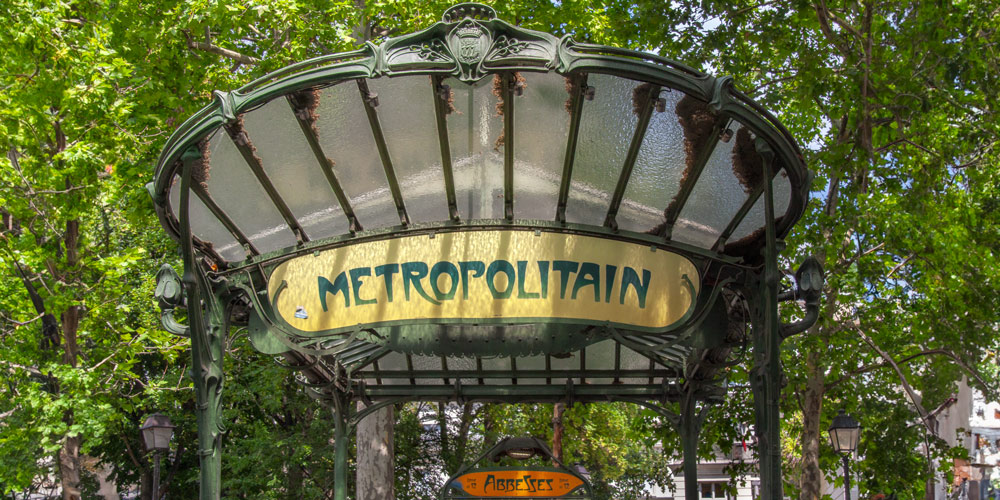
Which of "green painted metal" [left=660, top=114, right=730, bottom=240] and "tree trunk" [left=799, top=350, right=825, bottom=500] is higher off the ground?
"green painted metal" [left=660, top=114, right=730, bottom=240]

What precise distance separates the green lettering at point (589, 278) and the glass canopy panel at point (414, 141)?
1.04 metres

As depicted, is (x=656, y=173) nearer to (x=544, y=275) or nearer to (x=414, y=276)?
(x=544, y=275)

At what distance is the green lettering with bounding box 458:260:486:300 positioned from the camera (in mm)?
5613

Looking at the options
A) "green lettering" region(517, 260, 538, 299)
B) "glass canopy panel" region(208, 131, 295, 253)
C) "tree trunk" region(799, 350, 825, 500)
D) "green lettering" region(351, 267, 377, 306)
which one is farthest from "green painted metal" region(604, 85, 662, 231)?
"tree trunk" region(799, 350, 825, 500)

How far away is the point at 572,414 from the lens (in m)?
19.2

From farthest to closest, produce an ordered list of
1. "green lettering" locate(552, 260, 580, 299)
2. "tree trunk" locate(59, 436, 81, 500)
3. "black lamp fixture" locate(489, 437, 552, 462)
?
"tree trunk" locate(59, 436, 81, 500) → "black lamp fixture" locate(489, 437, 552, 462) → "green lettering" locate(552, 260, 580, 299)

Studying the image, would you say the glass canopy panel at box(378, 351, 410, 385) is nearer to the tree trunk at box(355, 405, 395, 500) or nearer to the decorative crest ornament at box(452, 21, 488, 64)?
the decorative crest ornament at box(452, 21, 488, 64)

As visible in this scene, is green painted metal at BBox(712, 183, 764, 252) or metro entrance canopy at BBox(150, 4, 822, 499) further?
green painted metal at BBox(712, 183, 764, 252)

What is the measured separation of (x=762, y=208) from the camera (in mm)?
5723

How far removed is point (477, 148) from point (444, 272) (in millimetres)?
817

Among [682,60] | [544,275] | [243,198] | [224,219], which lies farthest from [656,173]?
[682,60]

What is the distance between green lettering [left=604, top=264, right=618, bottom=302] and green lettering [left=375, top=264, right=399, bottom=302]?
134cm

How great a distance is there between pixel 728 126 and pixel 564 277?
135 cm

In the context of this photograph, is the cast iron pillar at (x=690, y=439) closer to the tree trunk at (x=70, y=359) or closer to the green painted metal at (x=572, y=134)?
the green painted metal at (x=572, y=134)
